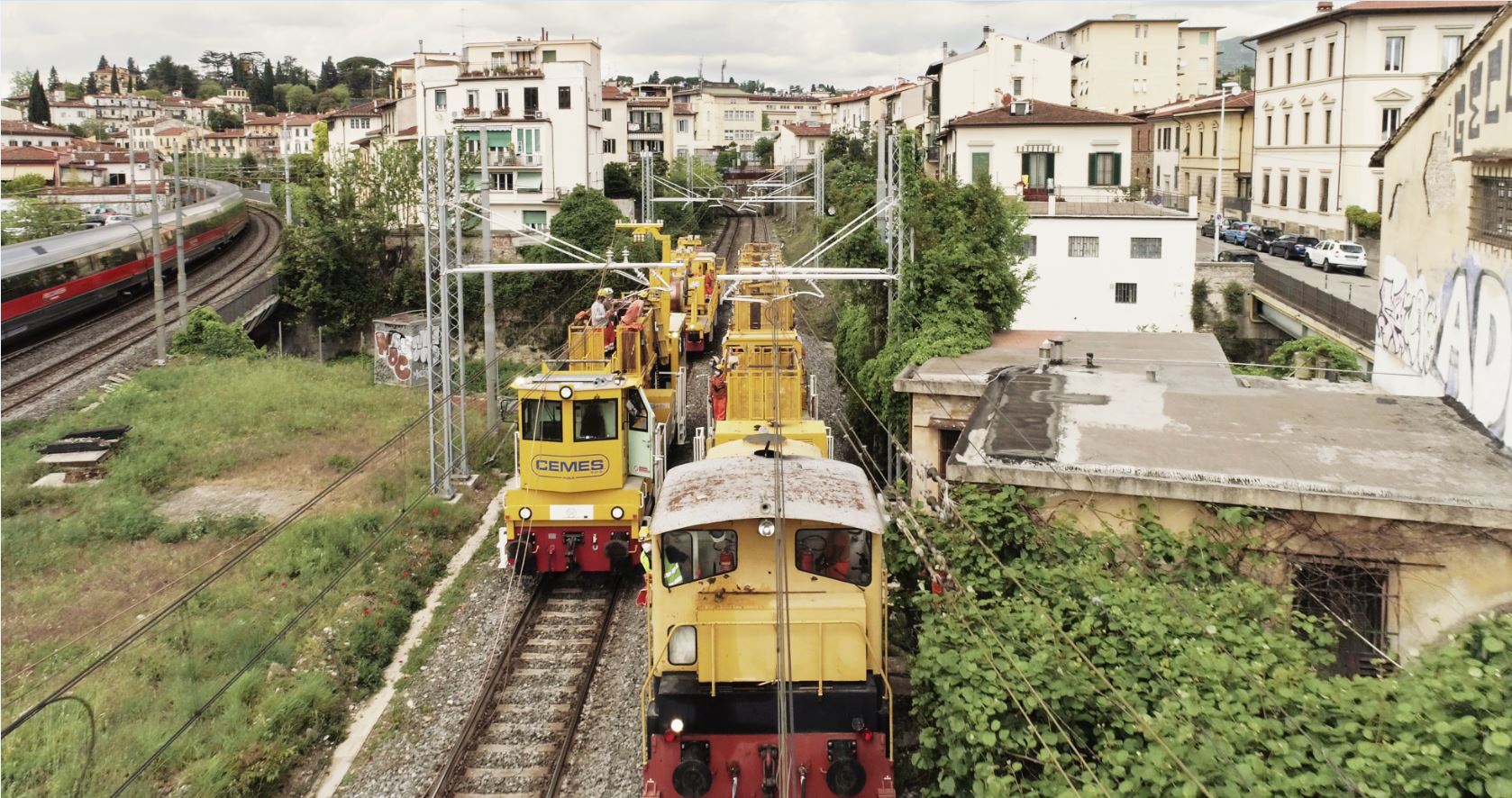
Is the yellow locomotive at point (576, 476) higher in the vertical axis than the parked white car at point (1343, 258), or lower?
lower

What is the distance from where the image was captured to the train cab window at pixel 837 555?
913 cm

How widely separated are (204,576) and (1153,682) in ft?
42.0

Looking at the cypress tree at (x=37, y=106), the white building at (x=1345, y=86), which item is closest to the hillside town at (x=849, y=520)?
the white building at (x=1345, y=86)

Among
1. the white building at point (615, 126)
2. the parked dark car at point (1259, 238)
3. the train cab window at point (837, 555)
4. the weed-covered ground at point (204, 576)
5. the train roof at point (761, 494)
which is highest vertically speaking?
the white building at point (615, 126)

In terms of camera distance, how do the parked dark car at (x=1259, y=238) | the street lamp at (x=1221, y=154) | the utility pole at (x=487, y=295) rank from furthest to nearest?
the street lamp at (x=1221, y=154) → the parked dark car at (x=1259, y=238) → the utility pole at (x=487, y=295)

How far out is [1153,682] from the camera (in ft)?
25.7

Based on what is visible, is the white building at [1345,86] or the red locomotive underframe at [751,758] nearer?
the red locomotive underframe at [751,758]

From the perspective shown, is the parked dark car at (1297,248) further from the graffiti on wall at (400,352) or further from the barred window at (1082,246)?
the graffiti on wall at (400,352)

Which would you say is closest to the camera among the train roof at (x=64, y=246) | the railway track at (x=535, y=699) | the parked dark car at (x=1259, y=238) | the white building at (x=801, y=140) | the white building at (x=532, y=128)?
the railway track at (x=535, y=699)

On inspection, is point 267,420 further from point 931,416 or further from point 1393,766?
point 1393,766

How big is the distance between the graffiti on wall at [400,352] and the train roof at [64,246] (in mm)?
8481

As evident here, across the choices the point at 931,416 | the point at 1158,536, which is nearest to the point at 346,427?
the point at 931,416

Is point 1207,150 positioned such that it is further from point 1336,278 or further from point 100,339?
point 100,339

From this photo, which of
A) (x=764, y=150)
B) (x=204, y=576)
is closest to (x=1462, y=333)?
(x=204, y=576)
